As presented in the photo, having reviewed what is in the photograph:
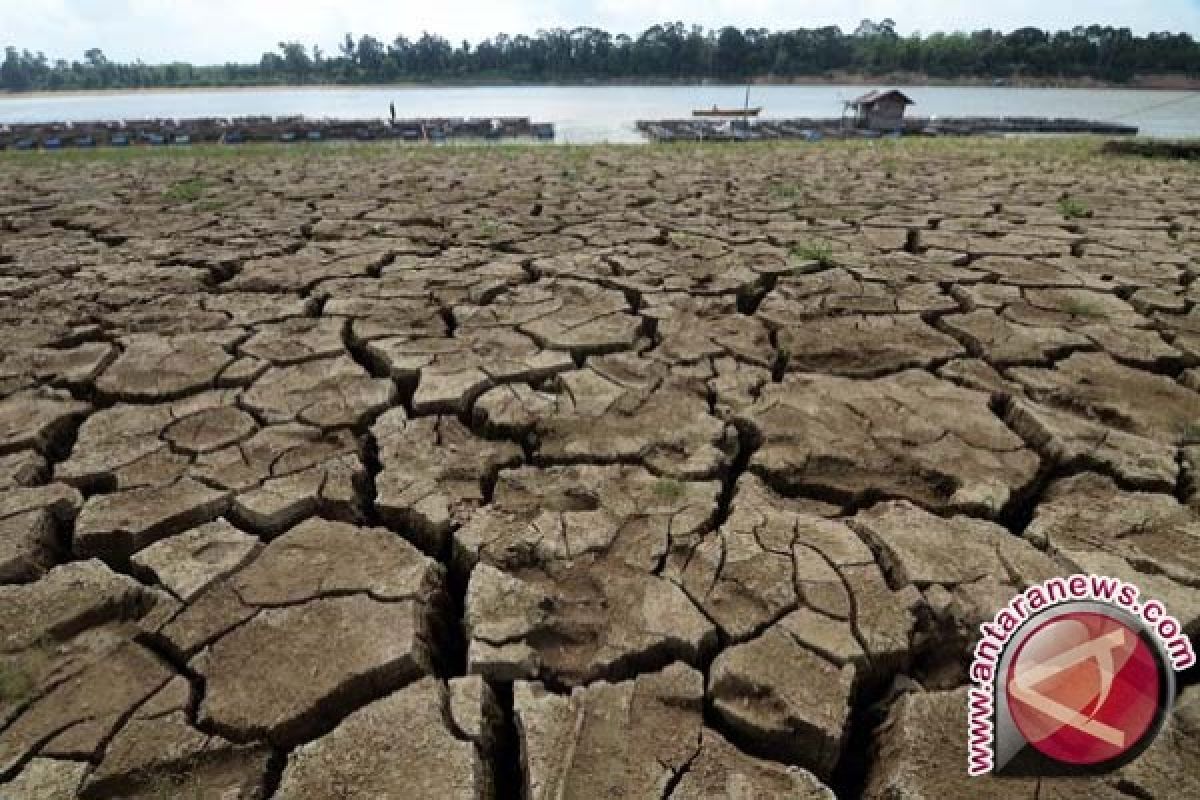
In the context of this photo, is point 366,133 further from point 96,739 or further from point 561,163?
point 96,739

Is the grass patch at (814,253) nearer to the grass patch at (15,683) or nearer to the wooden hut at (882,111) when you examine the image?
the grass patch at (15,683)

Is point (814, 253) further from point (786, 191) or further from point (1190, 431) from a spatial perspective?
point (786, 191)

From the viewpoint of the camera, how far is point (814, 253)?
3469 millimetres

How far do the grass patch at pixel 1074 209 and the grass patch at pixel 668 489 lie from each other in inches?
165

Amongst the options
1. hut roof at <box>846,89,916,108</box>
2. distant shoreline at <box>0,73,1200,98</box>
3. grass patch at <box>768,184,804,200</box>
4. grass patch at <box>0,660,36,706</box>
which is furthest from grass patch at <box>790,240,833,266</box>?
distant shoreline at <box>0,73,1200,98</box>

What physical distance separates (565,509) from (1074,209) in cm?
457

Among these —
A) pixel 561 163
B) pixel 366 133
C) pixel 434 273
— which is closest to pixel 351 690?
pixel 434 273

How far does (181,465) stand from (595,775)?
1372 millimetres

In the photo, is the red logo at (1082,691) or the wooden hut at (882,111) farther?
the wooden hut at (882,111)

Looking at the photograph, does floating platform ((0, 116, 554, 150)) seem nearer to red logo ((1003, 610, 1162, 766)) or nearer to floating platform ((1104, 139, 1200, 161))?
floating platform ((1104, 139, 1200, 161))

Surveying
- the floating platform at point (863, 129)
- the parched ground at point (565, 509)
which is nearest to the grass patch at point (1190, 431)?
the parched ground at point (565, 509)

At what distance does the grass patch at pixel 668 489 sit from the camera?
65.7 inches

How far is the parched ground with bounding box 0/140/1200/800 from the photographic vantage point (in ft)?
3.65

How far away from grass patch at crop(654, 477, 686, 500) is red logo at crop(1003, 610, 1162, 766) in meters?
0.77
